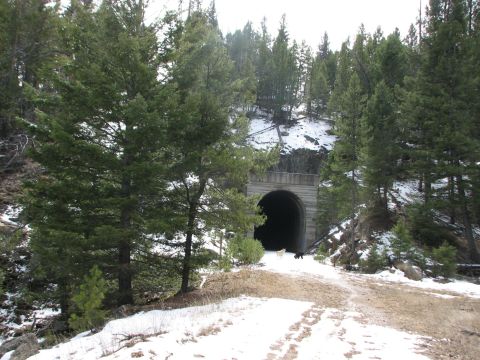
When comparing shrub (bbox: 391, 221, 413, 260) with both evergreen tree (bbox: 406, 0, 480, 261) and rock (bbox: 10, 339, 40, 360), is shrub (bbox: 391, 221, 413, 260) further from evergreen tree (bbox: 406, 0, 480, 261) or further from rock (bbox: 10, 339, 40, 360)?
rock (bbox: 10, 339, 40, 360)

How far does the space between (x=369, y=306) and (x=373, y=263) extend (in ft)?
28.2

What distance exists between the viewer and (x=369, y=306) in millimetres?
9516

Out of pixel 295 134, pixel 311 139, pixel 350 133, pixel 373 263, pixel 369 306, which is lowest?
pixel 373 263

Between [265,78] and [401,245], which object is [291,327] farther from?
[265,78]

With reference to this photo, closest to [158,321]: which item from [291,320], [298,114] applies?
[291,320]

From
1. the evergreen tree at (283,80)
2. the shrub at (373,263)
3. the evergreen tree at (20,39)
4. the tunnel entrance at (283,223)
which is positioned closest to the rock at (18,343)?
the evergreen tree at (20,39)

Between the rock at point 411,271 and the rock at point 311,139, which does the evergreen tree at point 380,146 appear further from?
the rock at point 311,139

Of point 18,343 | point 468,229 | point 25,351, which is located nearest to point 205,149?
point 25,351

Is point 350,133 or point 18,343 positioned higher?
point 350,133

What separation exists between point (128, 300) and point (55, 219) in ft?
8.91

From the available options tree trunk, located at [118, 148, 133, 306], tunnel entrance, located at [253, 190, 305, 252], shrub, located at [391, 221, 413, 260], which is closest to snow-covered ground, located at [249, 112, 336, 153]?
tunnel entrance, located at [253, 190, 305, 252]

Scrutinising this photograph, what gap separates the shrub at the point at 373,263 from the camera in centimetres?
1744

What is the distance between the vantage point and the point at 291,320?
733 cm

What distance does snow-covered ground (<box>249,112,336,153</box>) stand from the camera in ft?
150
